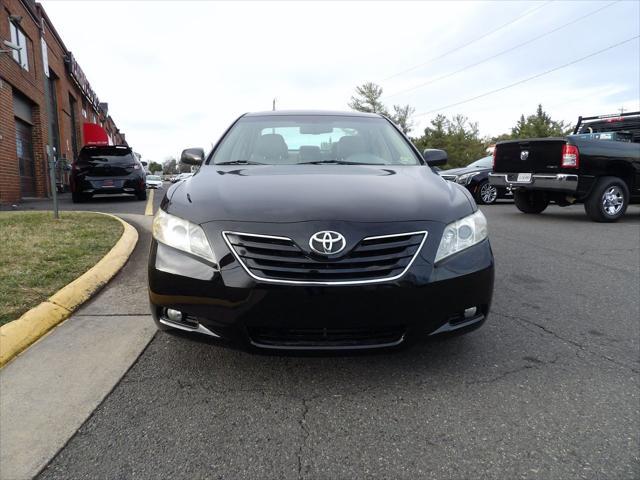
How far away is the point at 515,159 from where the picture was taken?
8664mm

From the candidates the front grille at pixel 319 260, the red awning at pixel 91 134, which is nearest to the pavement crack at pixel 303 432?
the front grille at pixel 319 260

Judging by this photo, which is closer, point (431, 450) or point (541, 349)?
point (431, 450)

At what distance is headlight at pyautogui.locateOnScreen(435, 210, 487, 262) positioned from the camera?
7.37 ft

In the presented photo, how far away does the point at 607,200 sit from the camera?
828cm

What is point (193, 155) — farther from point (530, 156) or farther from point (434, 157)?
point (530, 156)

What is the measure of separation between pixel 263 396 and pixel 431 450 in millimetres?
812

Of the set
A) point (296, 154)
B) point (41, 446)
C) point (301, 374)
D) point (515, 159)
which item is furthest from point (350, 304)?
point (515, 159)

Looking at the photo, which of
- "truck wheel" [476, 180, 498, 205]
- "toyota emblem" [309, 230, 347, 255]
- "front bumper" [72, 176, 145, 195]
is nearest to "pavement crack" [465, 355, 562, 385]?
"toyota emblem" [309, 230, 347, 255]

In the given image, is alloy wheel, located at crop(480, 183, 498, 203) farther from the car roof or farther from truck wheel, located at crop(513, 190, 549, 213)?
the car roof

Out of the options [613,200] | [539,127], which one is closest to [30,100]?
[613,200]

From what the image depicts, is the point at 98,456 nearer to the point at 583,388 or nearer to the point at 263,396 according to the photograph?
the point at 263,396

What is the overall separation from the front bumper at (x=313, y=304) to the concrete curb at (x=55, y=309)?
41.0 inches

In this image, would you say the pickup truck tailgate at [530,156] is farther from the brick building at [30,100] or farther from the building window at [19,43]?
the building window at [19,43]

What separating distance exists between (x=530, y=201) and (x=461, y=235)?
8.15 m
